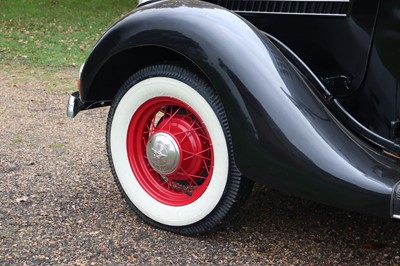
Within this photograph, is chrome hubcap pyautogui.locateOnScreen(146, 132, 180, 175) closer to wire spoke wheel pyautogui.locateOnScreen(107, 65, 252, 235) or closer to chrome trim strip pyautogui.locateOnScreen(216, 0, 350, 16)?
wire spoke wheel pyautogui.locateOnScreen(107, 65, 252, 235)

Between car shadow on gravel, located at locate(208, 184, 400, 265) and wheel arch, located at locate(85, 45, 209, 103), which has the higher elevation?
wheel arch, located at locate(85, 45, 209, 103)

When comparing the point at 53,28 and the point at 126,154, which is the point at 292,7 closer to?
the point at 126,154

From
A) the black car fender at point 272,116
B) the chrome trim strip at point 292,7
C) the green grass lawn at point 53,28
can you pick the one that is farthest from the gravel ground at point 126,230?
the green grass lawn at point 53,28

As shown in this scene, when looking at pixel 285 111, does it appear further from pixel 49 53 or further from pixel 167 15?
pixel 49 53

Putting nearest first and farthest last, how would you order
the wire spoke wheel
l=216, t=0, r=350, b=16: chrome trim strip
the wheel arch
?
1. the wire spoke wheel
2. l=216, t=0, r=350, b=16: chrome trim strip
3. the wheel arch

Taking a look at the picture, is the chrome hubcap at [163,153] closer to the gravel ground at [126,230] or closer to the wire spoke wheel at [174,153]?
the wire spoke wheel at [174,153]

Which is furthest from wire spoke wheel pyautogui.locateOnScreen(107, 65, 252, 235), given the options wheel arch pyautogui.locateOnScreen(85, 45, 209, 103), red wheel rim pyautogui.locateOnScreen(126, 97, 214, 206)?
wheel arch pyautogui.locateOnScreen(85, 45, 209, 103)

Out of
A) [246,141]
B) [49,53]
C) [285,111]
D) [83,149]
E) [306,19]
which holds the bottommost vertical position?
[49,53]

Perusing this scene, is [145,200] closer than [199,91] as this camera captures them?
No

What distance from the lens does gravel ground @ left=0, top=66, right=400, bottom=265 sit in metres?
2.56

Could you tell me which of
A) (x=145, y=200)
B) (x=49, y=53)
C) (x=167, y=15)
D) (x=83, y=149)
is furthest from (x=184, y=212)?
(x=49, y=53)

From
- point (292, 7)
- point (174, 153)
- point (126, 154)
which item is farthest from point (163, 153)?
point (292, 7)

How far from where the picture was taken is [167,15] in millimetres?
2607

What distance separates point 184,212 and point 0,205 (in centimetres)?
108
